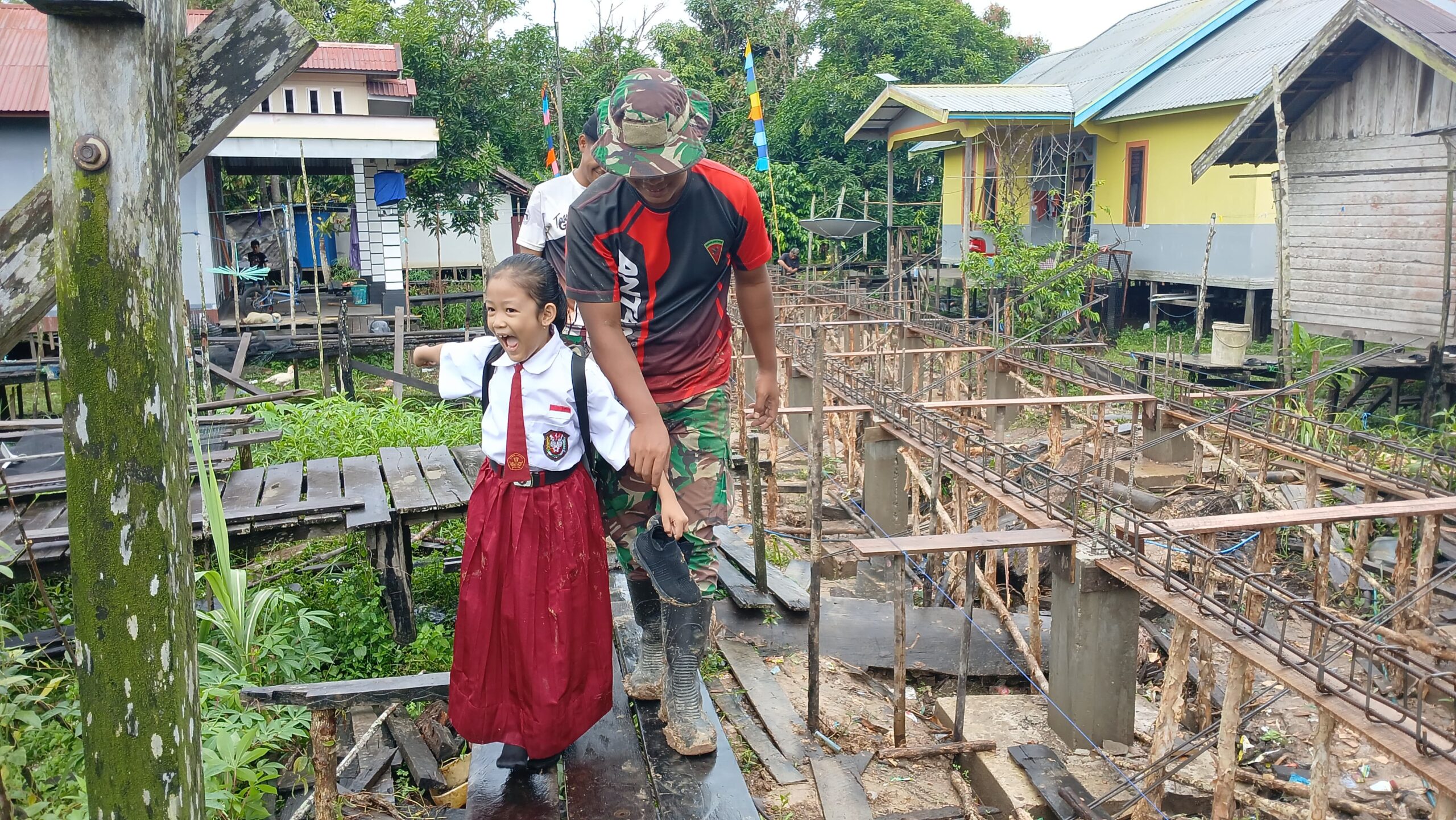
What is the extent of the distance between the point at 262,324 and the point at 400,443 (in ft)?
29.6

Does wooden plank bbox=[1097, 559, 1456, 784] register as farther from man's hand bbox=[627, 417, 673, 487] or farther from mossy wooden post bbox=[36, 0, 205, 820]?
mossy wooden post bbox=[36, 0, 205, 820]

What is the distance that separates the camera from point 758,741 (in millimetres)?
4238

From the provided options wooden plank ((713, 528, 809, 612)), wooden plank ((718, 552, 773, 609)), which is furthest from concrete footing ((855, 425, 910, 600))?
wooden plank ((718, 552, 773, 609))

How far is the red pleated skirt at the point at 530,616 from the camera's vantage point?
10.1ft

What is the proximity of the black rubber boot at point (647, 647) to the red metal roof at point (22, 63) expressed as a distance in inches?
570

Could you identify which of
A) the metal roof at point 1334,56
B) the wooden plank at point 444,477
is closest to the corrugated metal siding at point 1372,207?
the metal roof at point 1334,56

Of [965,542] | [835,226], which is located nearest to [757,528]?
[965,542]

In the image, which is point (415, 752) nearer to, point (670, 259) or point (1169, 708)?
point (670, 259)

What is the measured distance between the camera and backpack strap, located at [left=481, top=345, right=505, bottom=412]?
323 centimetres

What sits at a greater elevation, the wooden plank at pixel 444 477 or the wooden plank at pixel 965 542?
the wooden plank at pixel 444 477

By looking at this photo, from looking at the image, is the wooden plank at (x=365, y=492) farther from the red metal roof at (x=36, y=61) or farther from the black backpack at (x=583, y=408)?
the red metal roof at (x=36, y=61)

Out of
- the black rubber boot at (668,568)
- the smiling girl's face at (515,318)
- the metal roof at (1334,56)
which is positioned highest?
the metal roof at (1334,56)

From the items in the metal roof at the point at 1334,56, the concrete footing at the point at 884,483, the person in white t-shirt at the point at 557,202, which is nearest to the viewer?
the person in white t-shirt at the point at 557,202

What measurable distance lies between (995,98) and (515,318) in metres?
19.0
